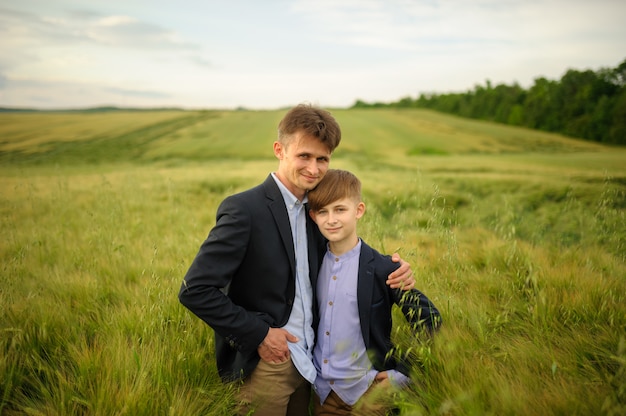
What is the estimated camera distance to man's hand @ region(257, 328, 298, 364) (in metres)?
2.05

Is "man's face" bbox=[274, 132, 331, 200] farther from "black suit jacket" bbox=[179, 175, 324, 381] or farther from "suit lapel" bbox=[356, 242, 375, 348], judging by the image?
"suit lapel" bbox=[356, 242, 375, 348]

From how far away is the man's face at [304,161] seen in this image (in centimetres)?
224

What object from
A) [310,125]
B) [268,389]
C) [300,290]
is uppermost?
[310,125]

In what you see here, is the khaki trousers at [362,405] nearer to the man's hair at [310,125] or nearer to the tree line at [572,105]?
the man's hair at [310,125]

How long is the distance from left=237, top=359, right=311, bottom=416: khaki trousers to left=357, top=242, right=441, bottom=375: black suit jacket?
524mm

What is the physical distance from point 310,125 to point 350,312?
4.00ft

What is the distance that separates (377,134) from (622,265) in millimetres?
39279

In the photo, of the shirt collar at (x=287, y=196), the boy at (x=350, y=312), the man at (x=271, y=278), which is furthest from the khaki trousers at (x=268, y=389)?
the shirt collar at (x=287, y=196)

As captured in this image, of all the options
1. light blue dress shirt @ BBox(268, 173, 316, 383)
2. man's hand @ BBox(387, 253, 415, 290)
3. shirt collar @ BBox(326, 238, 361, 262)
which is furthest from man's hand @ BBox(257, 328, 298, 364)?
man's hand @ BBox(387, 253, 415, 290)

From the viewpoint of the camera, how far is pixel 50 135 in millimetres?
35625

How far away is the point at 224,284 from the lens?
6.52 feet

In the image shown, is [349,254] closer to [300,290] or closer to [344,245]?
[344,245]

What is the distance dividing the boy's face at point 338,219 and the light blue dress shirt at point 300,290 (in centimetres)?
15

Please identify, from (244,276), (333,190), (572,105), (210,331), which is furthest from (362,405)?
(572,105)
